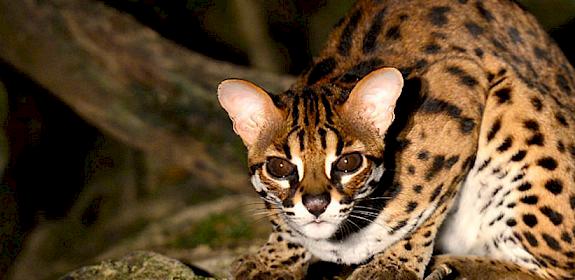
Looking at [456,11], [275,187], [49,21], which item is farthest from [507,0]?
[49,21]

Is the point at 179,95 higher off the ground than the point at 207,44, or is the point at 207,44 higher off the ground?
the point at 179,95

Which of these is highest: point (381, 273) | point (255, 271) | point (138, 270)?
point (381, 273)

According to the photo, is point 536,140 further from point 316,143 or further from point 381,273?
point 316,143

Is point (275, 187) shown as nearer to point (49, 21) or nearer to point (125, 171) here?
point (49, 21)

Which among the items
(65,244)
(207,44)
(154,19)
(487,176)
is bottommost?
(65,244)

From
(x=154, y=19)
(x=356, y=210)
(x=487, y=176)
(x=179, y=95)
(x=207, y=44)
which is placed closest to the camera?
(x=356, y=210)

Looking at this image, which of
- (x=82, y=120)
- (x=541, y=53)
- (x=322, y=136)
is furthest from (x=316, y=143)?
(x=82, y=120)

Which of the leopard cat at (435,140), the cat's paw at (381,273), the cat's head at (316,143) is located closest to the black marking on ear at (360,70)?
the leopard cat at (435,140)

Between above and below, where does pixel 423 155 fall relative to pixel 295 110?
below
